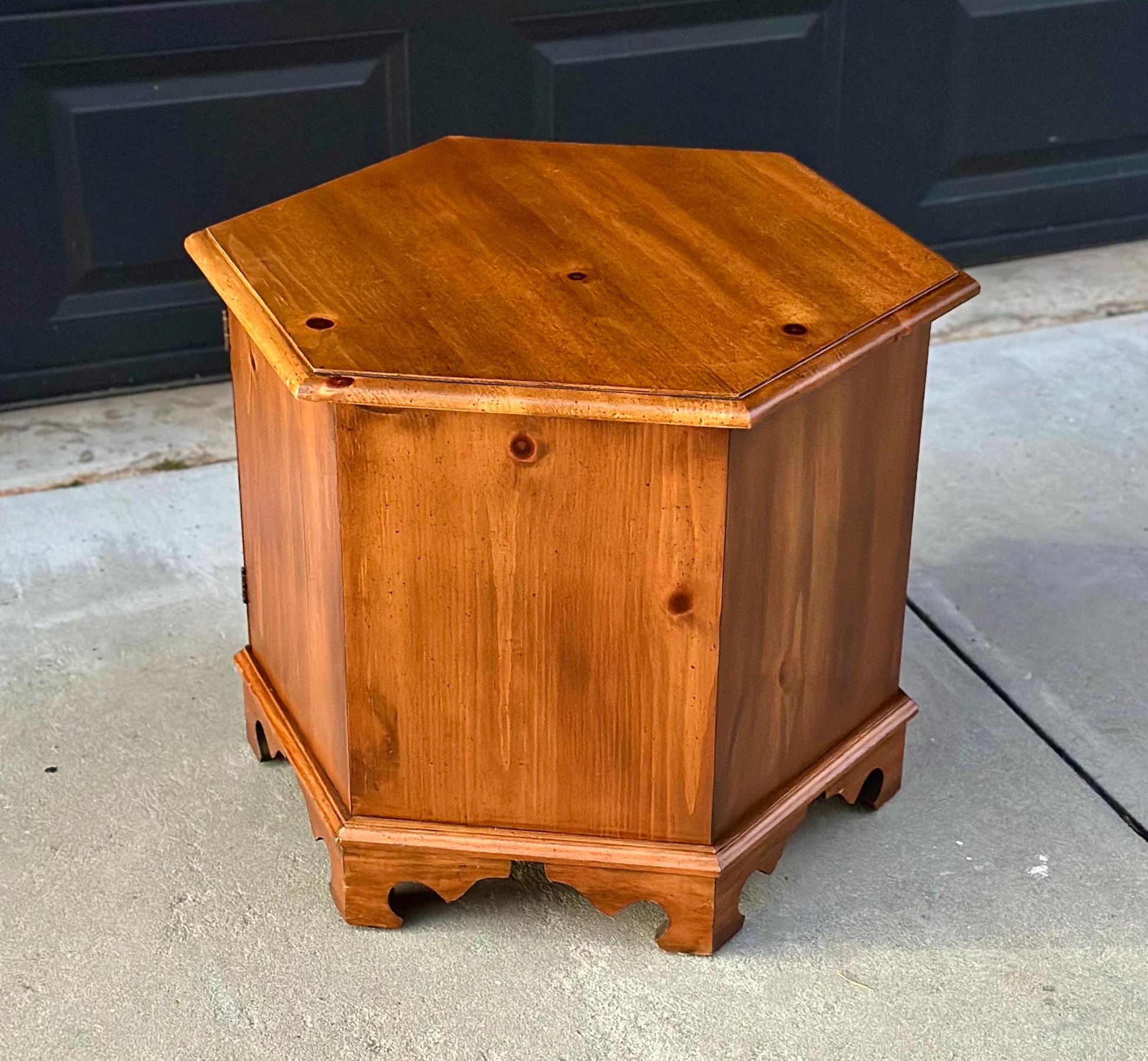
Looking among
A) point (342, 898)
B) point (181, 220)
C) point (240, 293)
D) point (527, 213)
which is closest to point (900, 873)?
point (342, 898)

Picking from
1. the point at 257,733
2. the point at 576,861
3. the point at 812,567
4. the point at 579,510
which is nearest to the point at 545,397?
the point at 579,510

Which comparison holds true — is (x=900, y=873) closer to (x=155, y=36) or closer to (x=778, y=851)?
(x=778, y=851)

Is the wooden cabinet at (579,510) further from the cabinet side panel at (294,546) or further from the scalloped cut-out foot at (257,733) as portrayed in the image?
the scalloped cut-out foot at (257,733)

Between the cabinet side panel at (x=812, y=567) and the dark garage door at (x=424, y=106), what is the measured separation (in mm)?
1590

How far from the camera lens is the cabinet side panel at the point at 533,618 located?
1.66 meters

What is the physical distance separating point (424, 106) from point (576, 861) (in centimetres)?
182

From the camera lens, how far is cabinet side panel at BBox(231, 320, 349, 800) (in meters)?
1.76

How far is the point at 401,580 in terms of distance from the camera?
5.69ft

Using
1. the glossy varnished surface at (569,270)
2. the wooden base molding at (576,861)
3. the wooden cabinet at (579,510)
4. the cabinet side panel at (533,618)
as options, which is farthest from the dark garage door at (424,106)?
the cabinet side panel at (533,618)

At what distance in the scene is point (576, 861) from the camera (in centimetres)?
185

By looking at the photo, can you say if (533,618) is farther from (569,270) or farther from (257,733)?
(257,733)

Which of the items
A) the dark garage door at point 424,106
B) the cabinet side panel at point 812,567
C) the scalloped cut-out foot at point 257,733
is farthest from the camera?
the dark garage door at point 424,106

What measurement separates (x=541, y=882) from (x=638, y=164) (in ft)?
3.01

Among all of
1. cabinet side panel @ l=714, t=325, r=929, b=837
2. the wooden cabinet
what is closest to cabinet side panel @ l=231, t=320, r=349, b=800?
the wooden cabinet
